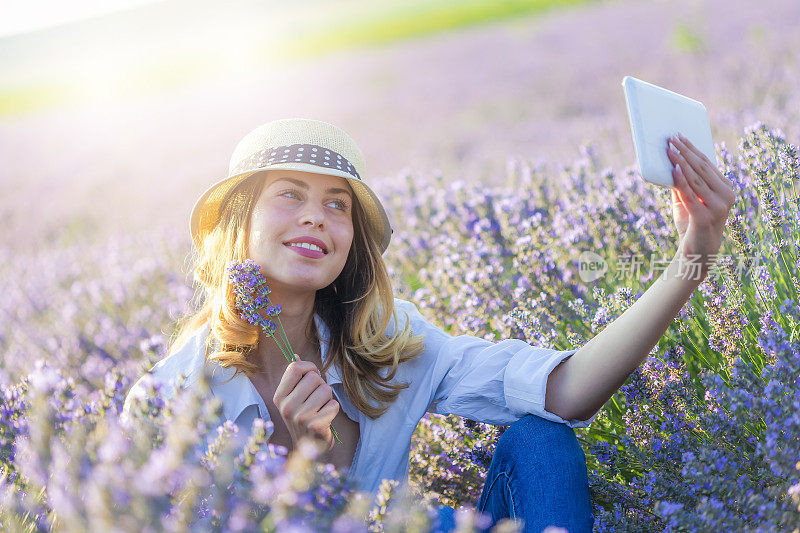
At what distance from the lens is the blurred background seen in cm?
761

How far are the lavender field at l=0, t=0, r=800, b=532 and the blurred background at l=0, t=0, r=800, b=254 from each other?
0.30 ft

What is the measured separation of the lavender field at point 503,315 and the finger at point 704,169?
1.18 feet

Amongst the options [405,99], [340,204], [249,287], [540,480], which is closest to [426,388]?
[540,480]

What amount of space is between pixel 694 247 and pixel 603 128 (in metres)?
5.41

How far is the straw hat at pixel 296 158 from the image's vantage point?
1918mm

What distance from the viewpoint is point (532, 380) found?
1790 millimetres

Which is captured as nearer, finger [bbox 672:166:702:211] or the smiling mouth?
finger [bbox 672:166:702:211]

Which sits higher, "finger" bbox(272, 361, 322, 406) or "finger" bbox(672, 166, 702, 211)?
"finger" bbox(672, 166, 702, 211)

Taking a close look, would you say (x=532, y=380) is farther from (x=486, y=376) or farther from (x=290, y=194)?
(x=290, y=194)

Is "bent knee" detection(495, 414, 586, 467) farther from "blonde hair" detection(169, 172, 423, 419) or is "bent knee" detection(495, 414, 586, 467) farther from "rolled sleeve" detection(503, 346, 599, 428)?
"blonde hair" detection(169, 172, 423, 419)

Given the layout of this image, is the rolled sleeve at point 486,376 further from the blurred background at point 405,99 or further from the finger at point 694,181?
the blurred background at point 405,99

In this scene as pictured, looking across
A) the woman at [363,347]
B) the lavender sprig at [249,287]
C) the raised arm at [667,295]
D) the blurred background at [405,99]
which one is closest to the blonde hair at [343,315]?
the woman at [363,347]

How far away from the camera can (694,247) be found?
1.56 metres

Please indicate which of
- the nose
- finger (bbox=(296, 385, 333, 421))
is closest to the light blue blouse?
finger (bbox=(296, 385, 333, 421))
